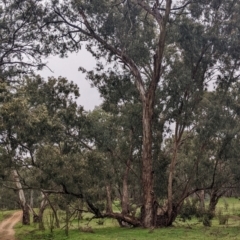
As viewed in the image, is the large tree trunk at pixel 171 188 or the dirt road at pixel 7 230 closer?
the large tree trunk at pixel 171 188

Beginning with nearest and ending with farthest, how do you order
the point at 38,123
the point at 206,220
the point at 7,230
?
1. the point at 38,123
2. the point at 206,220
3. the point at 7,230

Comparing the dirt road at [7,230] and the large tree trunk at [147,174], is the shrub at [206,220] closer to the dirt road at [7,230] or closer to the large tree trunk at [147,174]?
the large tree trunk at [147,174]

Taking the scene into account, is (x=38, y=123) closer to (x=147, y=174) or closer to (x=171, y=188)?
(x=147, y=174)

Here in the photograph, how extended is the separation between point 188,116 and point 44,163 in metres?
8.39

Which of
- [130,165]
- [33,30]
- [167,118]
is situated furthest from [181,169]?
[33,30]

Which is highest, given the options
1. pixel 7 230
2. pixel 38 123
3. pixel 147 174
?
pixel 38 123

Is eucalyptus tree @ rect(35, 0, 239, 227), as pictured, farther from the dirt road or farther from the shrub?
the dirt road

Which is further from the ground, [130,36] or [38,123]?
[130,36]

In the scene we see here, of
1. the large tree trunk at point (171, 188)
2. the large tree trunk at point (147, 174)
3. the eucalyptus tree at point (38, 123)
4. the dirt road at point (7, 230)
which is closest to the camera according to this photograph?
the eucalyptus tree at point (38, 123)

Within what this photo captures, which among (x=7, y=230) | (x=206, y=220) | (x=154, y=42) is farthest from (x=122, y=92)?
(x=7, y=230)

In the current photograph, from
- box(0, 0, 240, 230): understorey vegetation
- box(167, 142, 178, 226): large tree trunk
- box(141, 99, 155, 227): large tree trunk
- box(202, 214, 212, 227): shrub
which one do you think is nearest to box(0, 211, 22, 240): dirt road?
box(0, 0, 240, 230): understorey vegetation

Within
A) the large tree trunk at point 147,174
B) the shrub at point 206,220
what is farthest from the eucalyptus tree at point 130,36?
the shrub at point 206,220

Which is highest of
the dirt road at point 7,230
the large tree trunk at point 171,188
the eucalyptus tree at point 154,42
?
the eucalyptus tree at point 154,42

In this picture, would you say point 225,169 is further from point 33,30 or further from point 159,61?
point 33,30
